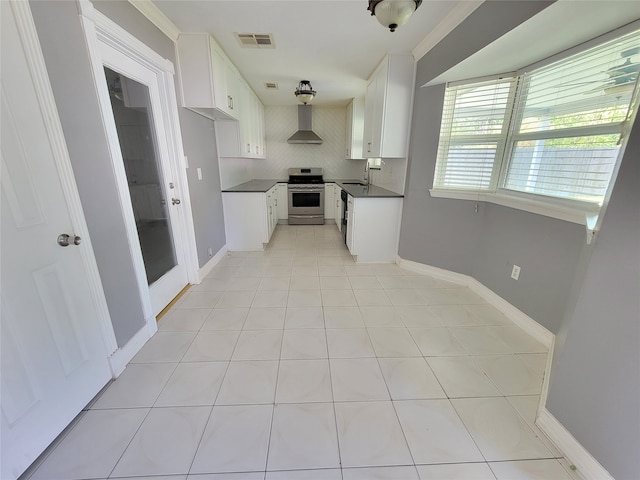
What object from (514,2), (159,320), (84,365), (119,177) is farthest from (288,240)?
(514,2)

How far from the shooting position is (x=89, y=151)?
4.71 feet

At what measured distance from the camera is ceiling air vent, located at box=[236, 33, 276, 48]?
2461 millimetres

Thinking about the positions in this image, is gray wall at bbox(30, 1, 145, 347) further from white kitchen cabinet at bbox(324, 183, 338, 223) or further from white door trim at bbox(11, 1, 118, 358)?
white kitchen cabinet at bbox(324, 183, 338, 223)

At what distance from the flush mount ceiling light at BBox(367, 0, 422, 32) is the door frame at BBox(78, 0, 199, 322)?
154cm

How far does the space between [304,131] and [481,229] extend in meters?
4.07

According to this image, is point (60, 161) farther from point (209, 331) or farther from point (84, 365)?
point (209, 331)

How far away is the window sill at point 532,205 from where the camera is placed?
5.45 ft

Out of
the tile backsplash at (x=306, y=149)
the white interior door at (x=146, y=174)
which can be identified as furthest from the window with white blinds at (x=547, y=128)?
the tile backsplash at (x=306, y=149)

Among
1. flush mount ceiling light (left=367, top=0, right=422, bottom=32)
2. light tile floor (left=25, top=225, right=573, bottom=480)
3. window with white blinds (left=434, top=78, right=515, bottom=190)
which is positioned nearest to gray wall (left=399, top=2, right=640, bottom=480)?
window with white blinds (left=434, top=78, right=515, bottom=190)

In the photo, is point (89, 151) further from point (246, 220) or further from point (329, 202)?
point (329, 202)

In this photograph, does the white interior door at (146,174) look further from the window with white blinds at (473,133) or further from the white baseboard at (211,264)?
the window with white blinds at (473,133)

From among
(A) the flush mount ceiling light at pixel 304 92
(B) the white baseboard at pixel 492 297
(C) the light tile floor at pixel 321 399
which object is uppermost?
(A) the flush mount ceiling light at pixel 304 92

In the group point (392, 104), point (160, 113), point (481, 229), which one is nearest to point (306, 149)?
point (392, 104)

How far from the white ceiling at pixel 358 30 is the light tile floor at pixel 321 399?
2049 millimetres
